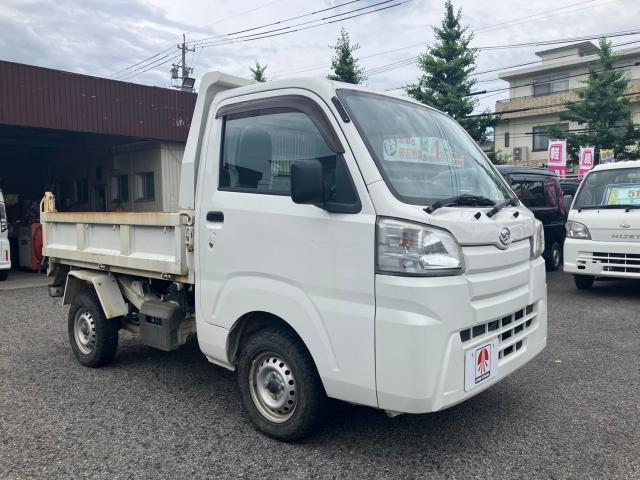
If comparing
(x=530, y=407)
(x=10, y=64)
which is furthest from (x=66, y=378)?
(x=10, y=64)

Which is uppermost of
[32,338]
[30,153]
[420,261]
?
[30,153]

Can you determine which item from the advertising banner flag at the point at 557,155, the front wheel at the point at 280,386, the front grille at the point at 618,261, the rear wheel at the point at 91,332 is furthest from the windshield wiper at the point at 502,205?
the advertising banner flag at the point at 557,155

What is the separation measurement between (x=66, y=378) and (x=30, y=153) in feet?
64.0

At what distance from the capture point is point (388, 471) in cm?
301

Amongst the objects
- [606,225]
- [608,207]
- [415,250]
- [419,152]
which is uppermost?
[419,152]

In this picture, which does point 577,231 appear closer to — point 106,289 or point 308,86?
point 308,86

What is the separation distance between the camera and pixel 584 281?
877cm

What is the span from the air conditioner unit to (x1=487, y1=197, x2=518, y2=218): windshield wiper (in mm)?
35624

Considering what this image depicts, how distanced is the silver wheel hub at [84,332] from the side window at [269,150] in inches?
90.8

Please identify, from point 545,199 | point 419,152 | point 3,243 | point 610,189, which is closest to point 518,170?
point 545,199

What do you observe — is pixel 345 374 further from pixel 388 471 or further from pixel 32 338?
pixel 32 338

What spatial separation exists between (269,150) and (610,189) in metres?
6.69

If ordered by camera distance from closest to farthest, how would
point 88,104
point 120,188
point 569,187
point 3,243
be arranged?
point 3,243 < point 88,104 < point 569,187 < point 120,188

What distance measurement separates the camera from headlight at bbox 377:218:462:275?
2.73m
